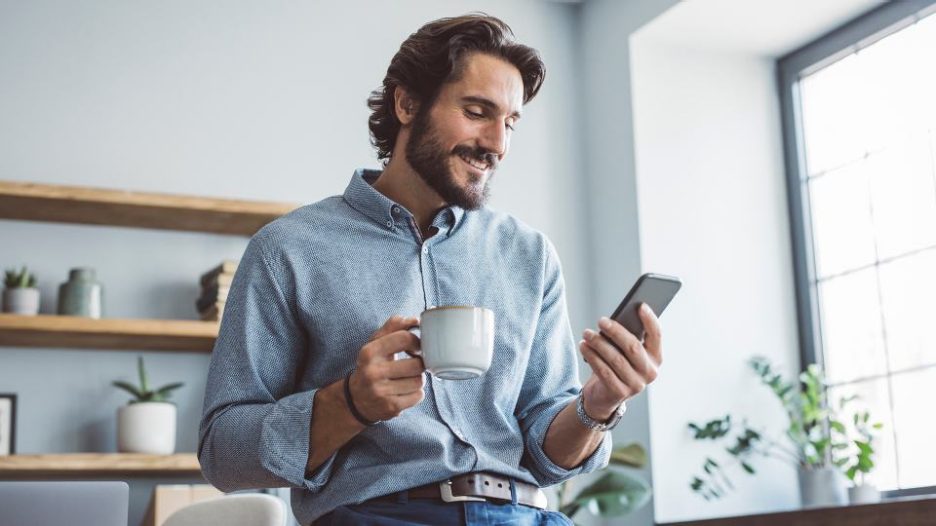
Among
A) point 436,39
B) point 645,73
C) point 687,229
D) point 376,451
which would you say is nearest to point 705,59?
point 645,73

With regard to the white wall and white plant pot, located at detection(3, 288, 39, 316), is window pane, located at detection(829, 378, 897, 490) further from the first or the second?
white plant pot, located at detection(3, 288, 39, 316)

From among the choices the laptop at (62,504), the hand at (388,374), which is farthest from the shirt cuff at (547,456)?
the laptop at (62,504)

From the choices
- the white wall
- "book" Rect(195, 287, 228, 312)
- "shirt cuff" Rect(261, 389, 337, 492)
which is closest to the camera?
"shirt cuff" Rect(261, 389, 337, 492)

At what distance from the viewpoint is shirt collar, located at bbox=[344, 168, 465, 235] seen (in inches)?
65.2

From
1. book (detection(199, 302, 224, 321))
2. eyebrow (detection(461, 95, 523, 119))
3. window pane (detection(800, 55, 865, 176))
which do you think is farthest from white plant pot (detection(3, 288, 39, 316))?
window pane (detection(800, 55, 865, 176))

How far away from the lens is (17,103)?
3.78 m

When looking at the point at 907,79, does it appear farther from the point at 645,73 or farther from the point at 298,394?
the point at 298,394

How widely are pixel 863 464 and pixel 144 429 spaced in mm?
2262

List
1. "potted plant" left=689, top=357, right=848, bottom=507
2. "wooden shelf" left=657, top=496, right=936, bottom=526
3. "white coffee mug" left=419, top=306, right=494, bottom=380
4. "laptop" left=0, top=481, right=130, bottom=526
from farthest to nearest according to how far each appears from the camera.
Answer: "potted plant" left=689, top=357, right=848, bottom=507
"wooden shelf" left=657, top=496, right=936, bottom=526
"laptop" left=0, top=481, right=130, bottom=526
"white coffee mug" left=419, top=306, right=494, bottom=380

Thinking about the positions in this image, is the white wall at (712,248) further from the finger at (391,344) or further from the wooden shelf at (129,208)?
the finger at (391,344)

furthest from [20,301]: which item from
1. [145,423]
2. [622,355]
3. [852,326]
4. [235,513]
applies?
[852,326]

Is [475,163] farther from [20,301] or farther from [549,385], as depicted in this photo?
[20,301]

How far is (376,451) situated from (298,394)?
0.12 m

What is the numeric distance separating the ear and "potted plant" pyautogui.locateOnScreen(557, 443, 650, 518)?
2191 mm
